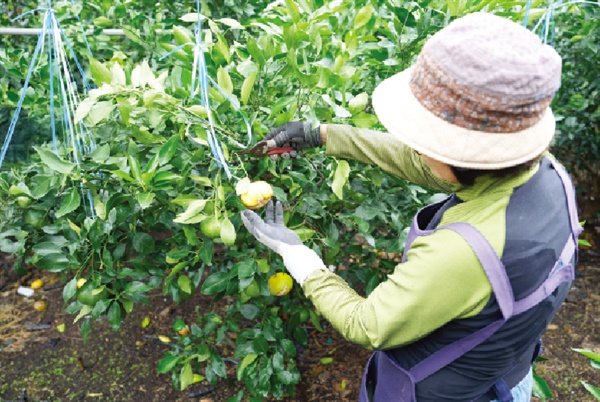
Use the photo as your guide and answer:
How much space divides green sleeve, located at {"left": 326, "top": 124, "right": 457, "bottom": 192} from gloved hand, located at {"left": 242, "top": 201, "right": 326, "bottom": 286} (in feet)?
0.84

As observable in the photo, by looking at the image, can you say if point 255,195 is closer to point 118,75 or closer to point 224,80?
point 224,80

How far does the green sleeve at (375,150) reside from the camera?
1.43 meters

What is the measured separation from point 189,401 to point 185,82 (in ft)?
5.72

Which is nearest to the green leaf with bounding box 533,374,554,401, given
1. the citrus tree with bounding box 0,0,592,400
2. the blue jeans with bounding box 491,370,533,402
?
the blue jeans with bounding box 491,370,533,402

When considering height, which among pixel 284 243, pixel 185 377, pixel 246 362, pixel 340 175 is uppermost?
pixel 340 175

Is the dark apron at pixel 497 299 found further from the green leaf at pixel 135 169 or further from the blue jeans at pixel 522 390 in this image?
the green leaf at pixel 135 169

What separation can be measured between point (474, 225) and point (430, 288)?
0.16 meters

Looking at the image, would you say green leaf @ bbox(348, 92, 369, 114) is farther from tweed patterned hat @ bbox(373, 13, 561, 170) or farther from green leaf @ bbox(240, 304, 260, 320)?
green leaf @ bbox(240, 304, 260, 320)

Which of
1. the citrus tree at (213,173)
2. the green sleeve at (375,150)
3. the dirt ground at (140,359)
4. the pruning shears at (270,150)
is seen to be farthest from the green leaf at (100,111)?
the dirt ground at (140,359)

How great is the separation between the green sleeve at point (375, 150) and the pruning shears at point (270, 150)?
0.11 m

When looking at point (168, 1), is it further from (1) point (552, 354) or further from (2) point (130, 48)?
(1) point (552, 354)

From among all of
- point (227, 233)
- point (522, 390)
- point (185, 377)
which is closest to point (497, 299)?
point (522, 390)

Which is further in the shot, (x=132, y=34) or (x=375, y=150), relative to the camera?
(x=132, y=34)

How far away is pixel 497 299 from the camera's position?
0.97 metres
